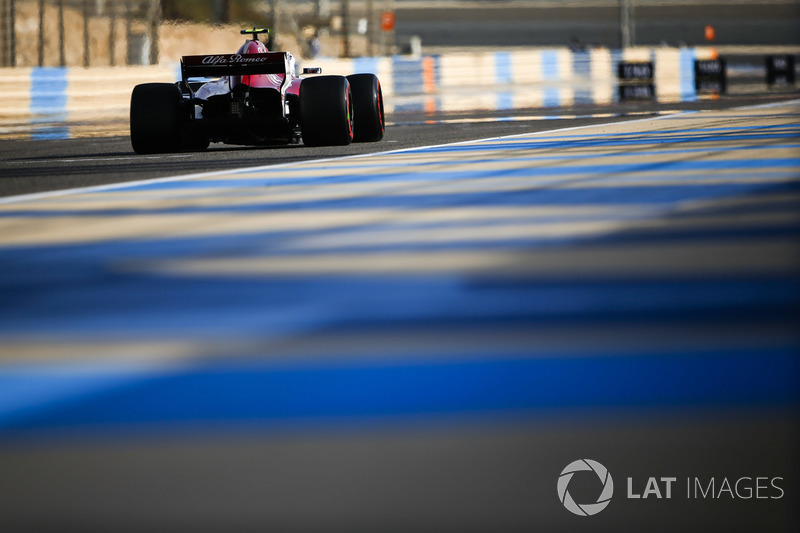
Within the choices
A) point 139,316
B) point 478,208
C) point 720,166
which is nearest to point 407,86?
point 720,166

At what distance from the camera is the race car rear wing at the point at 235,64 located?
10.4 metres

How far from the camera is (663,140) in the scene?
34.2 ft

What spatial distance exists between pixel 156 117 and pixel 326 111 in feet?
4.43

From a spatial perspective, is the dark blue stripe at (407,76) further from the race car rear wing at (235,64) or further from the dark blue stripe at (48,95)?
the race car rear wing at (235,64)

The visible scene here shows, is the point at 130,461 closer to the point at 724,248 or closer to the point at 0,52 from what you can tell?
the point at 724,248

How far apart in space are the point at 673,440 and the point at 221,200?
4427mm

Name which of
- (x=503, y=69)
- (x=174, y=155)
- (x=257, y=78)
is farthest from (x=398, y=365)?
(x=503, y=69)

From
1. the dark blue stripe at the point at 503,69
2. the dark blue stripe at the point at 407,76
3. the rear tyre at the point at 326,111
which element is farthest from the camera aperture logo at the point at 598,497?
the dark blue stripe at the point at 503,69

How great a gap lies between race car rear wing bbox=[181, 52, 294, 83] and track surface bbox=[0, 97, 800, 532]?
485 centimetres

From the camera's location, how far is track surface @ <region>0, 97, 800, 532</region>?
6.84ft

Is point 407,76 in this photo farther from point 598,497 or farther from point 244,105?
point 598,497

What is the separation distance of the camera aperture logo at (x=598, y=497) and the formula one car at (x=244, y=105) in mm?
8236

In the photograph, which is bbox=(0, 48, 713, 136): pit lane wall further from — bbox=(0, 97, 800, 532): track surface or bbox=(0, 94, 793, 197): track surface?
A: bbox=(0, 97, 800, 532): track surface

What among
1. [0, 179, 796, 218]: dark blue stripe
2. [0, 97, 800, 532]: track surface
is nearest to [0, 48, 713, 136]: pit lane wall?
[0, 179, 796, 218]: dark blue stripe
